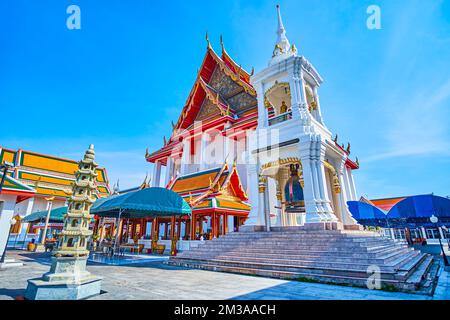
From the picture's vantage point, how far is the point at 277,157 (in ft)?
29.0

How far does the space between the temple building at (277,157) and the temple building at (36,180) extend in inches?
633

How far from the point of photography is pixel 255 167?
9.32 meters

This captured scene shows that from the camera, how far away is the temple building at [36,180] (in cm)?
2338

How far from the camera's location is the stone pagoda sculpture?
3545 millimetres

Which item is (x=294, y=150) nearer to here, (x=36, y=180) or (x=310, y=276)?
(x=310, y=276)

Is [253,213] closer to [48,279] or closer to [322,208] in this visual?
[322,208]

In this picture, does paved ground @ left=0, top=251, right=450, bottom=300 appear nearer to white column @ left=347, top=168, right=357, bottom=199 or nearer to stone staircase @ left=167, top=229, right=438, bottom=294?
stone staircase @ left=167, top=229, right=438, bottom=294

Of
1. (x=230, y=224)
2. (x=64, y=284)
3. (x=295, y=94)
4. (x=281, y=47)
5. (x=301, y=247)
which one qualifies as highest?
(x=281, y=47)

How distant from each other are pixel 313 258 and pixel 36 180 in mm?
31741

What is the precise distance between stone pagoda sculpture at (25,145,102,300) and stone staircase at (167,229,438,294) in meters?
3.90

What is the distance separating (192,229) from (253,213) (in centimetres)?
570

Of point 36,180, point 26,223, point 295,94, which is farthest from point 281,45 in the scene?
point 36,180

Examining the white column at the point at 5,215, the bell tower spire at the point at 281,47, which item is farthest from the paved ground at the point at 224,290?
the bell tower spire at the point at 281,47
